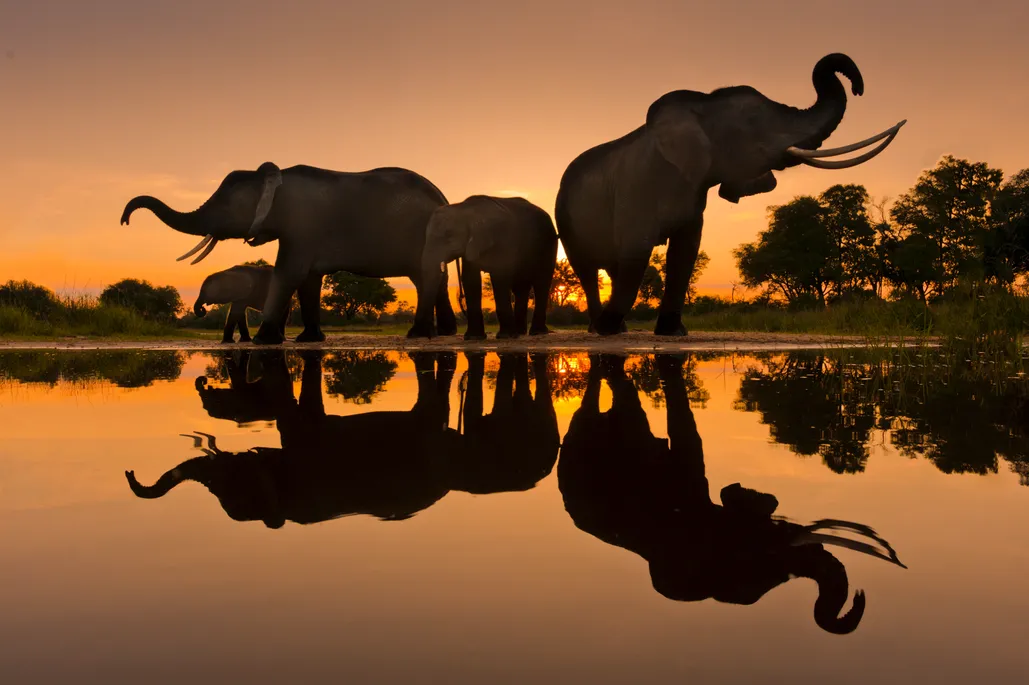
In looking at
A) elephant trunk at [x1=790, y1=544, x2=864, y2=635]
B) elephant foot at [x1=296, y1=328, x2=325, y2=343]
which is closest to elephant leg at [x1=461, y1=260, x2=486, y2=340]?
elephant foot at [x1=296, y1=328, x2=325, y2=343]

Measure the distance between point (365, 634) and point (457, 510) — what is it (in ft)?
2.86

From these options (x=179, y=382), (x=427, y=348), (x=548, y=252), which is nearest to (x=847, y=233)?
(x=548, y=252)

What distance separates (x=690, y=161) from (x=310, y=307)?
6.92 m

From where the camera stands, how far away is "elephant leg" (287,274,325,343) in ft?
44.7

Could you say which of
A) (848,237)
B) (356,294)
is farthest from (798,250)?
(356,294)

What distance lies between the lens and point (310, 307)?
13766mm

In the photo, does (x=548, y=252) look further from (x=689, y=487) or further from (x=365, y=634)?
(x=365, y=634)

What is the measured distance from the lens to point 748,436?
3.61 metres

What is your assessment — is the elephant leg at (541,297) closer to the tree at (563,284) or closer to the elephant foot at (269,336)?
the elephant foot at (269,336)

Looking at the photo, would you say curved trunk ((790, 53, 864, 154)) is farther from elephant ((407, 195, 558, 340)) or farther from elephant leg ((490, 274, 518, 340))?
elephant leg ((490, 274, 518, 340))

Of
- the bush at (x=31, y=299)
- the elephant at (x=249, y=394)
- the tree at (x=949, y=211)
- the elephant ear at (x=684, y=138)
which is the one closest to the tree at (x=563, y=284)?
the tree at (x=949, y=211)

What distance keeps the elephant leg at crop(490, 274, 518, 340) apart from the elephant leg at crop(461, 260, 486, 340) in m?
0.30

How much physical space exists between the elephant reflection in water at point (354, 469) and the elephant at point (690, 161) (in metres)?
7.48

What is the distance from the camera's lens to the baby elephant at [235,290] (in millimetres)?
13961
